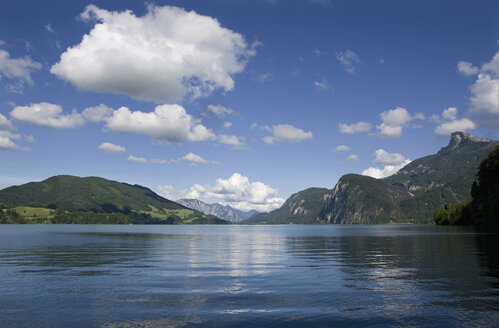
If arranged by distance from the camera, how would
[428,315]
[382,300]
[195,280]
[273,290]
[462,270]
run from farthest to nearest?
1. [462,270]
2. [195,280]
3. [273,290]
4. [382,300]
5. [428,315]

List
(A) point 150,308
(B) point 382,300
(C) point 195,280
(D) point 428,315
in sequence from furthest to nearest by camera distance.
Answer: (C) point 195,280 → (B) point 382,300 → (A) point 150,308 → (D) point 428,315

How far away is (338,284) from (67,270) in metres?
28.5

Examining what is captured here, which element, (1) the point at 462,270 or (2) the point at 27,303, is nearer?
(2) the point at 27,303

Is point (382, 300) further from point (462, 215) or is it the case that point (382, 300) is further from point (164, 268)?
point (462, 215)

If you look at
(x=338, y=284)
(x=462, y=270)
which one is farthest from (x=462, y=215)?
(x=338, y=284)

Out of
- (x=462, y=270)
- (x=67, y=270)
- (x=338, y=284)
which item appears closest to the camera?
(x=338, y=284)

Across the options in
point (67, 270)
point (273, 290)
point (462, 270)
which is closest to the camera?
point (273, 290)

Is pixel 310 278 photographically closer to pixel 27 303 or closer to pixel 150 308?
pixel 150 308

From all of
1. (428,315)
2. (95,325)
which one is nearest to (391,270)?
(428,315)

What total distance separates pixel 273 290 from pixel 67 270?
2428 cm

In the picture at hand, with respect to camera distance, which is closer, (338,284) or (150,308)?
(150,308)

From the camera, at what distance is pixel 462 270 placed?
120 feet

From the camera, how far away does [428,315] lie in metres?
20.4

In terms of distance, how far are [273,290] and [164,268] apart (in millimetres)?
18011
